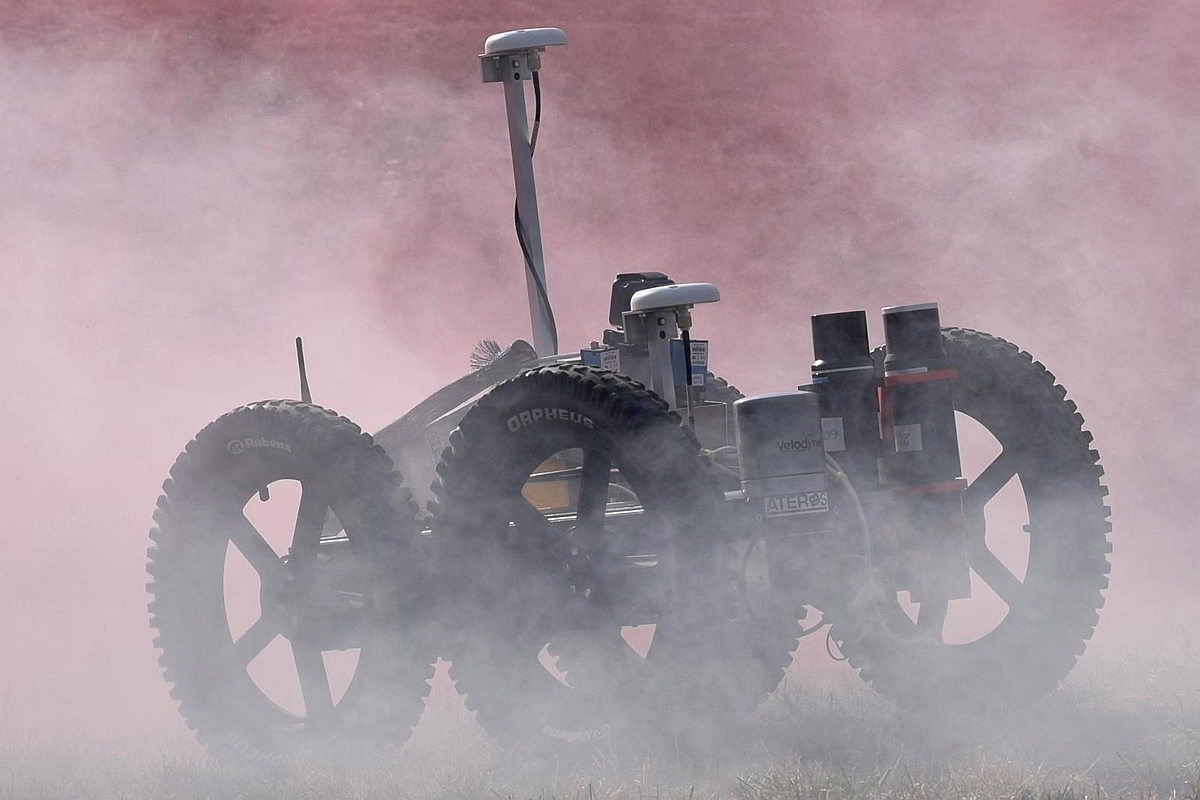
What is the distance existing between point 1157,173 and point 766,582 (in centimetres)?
1340

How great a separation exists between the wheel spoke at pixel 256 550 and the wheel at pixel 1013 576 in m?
2.07

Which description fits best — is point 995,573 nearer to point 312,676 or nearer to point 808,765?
point 808,765

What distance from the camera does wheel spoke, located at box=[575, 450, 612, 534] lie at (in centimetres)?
573

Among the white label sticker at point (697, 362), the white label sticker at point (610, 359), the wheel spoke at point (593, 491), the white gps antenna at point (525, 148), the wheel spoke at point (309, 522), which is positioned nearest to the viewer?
the wheel spoke at point (593, 491)

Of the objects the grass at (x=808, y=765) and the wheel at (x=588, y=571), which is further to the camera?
the wheel at (x=588, y=571)

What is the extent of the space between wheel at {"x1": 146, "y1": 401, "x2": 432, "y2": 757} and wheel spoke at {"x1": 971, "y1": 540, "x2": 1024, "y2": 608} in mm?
2049

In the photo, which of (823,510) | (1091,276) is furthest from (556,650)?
(1091,276)

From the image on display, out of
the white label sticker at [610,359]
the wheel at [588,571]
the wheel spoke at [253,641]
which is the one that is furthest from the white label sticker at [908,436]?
the wheel spoke at [253,641]

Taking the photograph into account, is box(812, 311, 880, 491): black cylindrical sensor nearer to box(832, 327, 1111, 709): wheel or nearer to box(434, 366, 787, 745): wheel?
box(832, 327, 1111, 709): wheel

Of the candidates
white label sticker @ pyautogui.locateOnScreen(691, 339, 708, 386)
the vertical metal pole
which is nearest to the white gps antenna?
the vertical metal pole

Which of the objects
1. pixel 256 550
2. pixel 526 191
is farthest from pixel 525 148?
pixel 256 550

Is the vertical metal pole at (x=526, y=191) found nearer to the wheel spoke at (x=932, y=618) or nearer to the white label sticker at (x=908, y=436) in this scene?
the white label sticker at (x=908, y=436)

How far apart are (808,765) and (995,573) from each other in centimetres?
127

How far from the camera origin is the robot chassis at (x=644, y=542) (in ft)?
18.5
